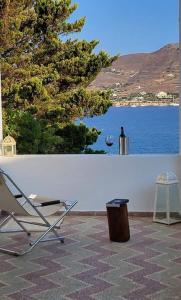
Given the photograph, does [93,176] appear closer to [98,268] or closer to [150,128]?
[150,128]

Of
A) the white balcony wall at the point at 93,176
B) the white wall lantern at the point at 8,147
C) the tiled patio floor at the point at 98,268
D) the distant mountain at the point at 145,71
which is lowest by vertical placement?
the tiled patio floor at the point at 98,268

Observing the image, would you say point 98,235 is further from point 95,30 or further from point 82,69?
point 82,69

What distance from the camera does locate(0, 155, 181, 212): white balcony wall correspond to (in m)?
5.06

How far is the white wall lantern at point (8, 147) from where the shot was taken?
527 cm

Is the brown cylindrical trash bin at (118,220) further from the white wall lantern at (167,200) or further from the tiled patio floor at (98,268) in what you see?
the white wall lantern at (167,200)

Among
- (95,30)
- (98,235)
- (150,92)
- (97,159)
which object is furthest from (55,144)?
(98,235)

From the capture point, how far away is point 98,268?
354 centimetres

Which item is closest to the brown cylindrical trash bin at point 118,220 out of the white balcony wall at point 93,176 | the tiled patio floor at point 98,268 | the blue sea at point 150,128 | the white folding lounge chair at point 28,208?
the tiled patio floor at point 98,268

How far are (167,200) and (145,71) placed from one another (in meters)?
2.04

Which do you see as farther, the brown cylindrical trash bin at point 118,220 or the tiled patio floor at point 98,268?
the brown cylindrical trash bin at point 118,220

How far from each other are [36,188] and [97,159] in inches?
28.7

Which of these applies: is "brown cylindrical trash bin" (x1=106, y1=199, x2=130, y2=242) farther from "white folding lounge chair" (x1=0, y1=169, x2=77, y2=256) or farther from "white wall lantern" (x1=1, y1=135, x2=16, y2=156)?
"white wall lantern" (x1=1, y1=135, x2=16, y2=156)

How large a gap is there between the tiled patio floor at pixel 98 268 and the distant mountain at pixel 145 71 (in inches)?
79.7

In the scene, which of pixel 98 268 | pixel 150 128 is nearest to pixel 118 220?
pixel 98 268
